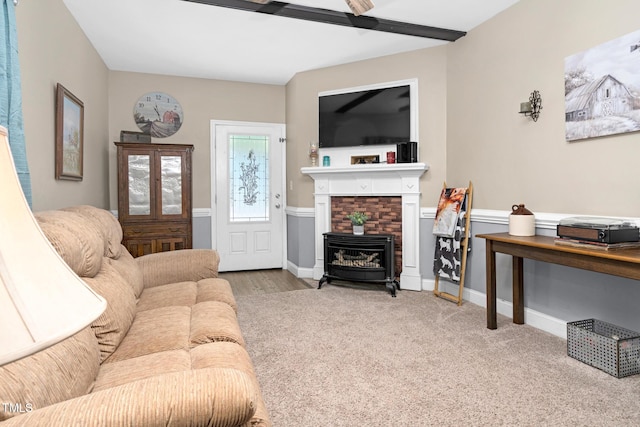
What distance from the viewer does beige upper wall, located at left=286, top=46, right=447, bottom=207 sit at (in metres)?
4.18

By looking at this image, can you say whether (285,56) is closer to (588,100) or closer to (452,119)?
(452,119)

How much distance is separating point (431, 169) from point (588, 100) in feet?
5.65

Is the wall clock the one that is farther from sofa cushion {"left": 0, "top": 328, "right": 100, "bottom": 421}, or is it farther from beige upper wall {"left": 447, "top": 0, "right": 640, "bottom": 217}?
sofa cushion {"left": 0, "top": 328, "right": 100, "bottom": 421}

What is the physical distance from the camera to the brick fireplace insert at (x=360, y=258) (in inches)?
162

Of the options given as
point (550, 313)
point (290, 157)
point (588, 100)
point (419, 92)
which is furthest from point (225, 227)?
point (588, 100)

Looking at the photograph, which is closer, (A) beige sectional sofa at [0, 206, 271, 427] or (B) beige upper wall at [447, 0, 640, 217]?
(A) beige sectional sofa at [0, 206, 271, 427]

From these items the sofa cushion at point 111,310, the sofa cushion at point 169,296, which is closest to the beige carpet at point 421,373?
the sofa cushion at point 169,296

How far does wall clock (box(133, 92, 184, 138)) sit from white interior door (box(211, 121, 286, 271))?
19.1 inches

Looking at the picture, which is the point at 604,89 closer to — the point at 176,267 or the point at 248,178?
the point at 176,267

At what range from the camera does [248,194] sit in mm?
5426

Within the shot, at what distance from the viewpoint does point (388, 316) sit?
3377 millimetres

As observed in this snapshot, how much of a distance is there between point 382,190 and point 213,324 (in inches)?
117

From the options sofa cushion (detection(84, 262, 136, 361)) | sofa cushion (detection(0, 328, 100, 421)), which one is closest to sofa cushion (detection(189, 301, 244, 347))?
sofa cushion (detection(84, 262, 136, 361))

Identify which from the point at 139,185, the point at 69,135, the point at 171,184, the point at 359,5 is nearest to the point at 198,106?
the point at 171,184
